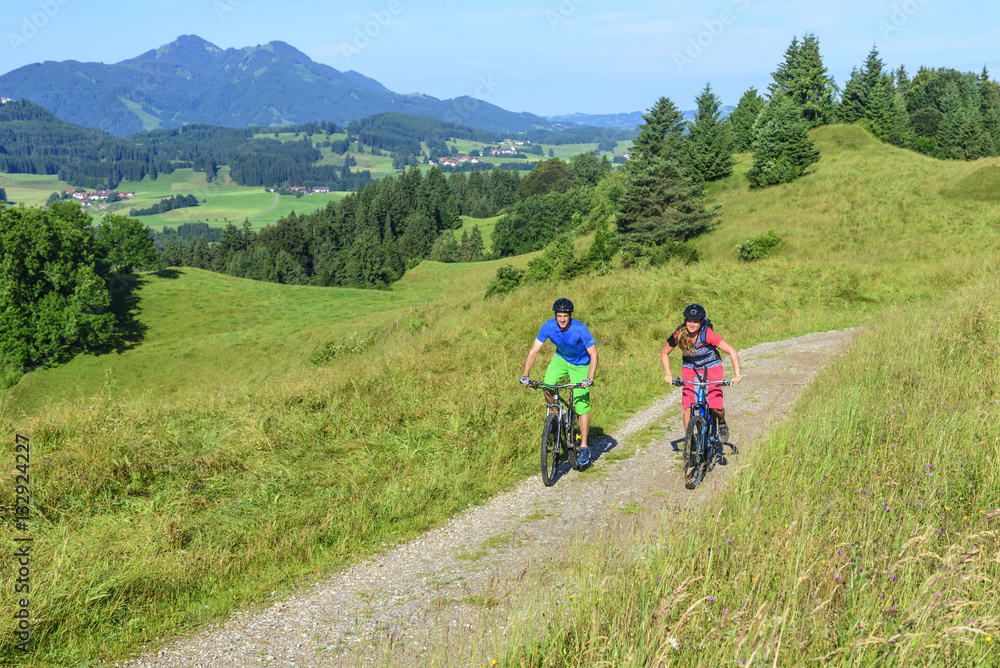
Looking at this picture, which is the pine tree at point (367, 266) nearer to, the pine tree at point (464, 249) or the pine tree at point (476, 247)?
the pine tree at point (464, 249)

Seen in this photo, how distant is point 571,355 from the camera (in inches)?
328

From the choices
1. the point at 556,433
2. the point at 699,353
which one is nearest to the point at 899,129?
the point at 699,353

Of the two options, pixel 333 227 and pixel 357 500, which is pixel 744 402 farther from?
pixel 333 227

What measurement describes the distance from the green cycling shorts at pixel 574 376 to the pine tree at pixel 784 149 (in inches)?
2106

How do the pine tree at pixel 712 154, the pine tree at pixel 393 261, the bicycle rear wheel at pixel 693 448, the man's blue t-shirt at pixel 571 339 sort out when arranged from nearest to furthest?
the bicycle rear wheel at pixel 693 448
the man's blue t-shirt at pixel 571 339
the pine tree at pixel 712 154
the pine tree at pixel 393 261

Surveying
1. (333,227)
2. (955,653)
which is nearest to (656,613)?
(955,653)

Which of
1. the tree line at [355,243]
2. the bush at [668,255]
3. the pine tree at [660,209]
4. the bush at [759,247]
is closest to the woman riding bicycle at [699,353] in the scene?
the bush at [668,255]

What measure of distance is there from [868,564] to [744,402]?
7892 mm

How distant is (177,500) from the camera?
762 centimetres

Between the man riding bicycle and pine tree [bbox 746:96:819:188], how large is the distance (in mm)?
53514

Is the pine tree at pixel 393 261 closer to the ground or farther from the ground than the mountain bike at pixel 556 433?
closer to the ground

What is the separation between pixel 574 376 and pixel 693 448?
180cm

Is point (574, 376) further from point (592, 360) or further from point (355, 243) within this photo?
point (355, 243)

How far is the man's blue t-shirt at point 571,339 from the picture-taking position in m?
8.15
